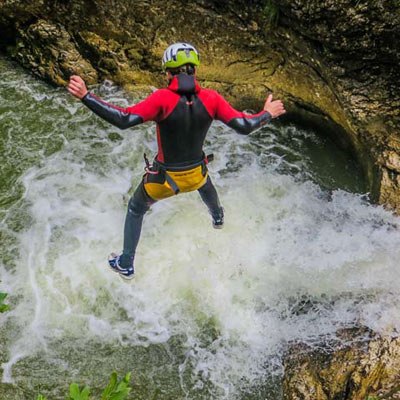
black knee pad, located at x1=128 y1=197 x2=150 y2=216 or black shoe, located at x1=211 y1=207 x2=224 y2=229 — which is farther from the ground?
black knee pad, located at x1=128 y1=197 x2=150 y2=216

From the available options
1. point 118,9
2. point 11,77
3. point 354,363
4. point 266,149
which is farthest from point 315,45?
point 11,77

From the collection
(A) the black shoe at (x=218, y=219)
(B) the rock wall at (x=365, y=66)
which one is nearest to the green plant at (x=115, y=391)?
(A) the black shoe at (x=218, y=219)

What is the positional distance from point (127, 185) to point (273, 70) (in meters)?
2.42

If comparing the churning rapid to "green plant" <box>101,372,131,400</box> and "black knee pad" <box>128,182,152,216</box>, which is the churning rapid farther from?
"green plant" <box>101,372,131,400</box>

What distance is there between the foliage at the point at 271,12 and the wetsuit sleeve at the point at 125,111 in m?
2.99

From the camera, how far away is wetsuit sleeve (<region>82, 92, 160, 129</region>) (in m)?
3.80

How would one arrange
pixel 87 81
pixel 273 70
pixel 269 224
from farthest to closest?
1. pixel 87 81
2. pixel 273 70
3. pixel 269 224

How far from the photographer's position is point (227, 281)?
17.3ft

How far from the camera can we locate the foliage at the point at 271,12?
6078 millimetres

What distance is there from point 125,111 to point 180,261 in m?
2.11

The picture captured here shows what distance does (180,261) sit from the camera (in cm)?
545

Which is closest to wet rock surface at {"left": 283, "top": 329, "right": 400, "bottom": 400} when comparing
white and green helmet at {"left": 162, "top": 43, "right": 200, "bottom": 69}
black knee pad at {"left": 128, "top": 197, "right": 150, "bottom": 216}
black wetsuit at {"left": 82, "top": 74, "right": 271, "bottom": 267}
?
black knee pad at {"left": 128, "top": 197, "right": 150, "bottom": 216}

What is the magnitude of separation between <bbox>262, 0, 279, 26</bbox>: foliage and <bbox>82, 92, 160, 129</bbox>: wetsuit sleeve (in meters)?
2.99

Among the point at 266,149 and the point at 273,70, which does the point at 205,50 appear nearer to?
the point at 273,70
